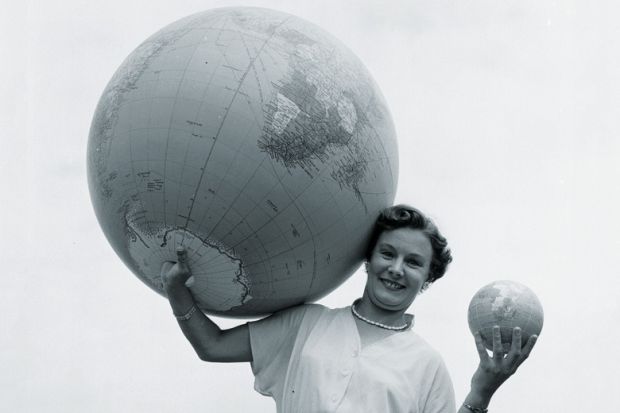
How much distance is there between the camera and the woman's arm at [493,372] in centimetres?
621

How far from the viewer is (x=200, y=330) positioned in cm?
620

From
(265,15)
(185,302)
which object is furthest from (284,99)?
(185,302)

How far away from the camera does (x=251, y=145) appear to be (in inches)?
218

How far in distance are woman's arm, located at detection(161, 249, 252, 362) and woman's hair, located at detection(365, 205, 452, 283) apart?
3.34 feet

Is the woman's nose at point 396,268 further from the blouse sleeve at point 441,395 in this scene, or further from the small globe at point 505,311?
the small globe at point 505,311

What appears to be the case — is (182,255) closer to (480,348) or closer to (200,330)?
(200,330)

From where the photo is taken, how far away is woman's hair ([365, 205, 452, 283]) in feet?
20.3

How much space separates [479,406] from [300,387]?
3.97 feet

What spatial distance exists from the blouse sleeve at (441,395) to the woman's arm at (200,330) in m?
1.22

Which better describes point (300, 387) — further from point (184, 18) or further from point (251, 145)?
point (184, 18)

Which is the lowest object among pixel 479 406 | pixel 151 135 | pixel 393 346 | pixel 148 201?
pixel 479 406

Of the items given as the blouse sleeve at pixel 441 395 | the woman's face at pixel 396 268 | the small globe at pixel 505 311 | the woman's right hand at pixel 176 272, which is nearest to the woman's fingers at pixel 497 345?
the small globe at pixel 505 311

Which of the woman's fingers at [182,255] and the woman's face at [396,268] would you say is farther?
the woman's face at [396,268]

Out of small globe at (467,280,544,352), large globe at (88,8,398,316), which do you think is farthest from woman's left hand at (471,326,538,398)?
large globe at (88,8,398,316)
